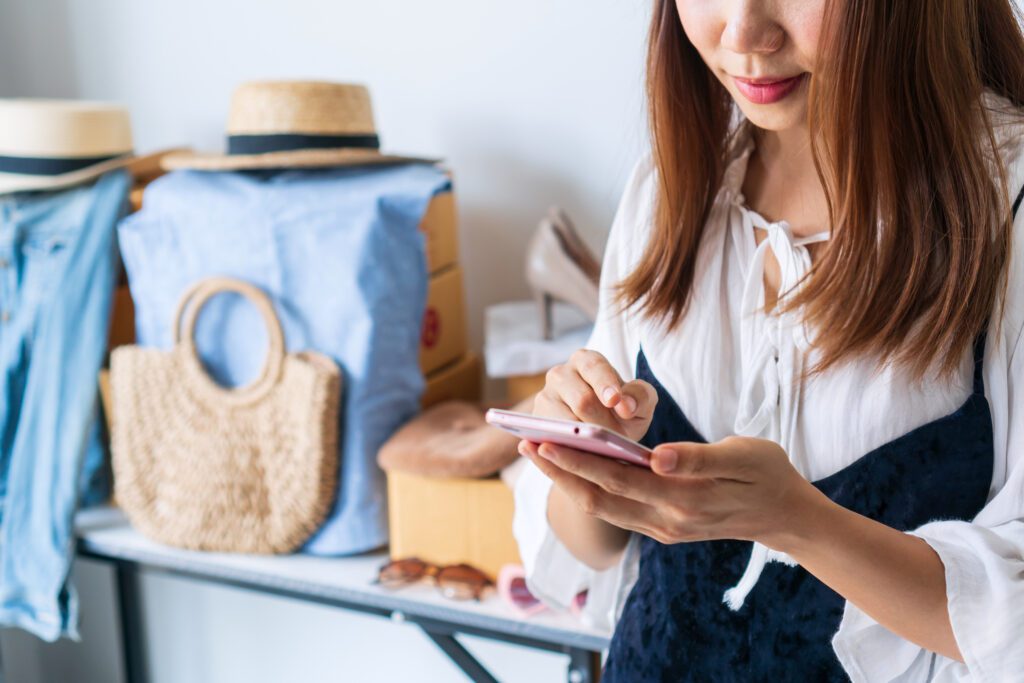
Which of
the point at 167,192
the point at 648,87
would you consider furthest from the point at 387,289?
the point at 648,87

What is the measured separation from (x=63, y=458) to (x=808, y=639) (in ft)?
3.06

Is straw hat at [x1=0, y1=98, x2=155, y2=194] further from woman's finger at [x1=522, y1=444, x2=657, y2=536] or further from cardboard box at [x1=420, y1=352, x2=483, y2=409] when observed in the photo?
woman's finger at [x1=522, y1=444, x2=657, y2=536]

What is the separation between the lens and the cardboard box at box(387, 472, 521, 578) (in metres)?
1.09

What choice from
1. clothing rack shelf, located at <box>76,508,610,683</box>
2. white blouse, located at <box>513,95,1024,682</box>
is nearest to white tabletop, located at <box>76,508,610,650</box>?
clothing rack shelf, located at <box>76,508,610,683</box>

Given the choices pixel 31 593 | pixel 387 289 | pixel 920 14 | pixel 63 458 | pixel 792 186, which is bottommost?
pixel 31 593

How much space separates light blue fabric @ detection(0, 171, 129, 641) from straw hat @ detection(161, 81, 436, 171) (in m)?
0.18

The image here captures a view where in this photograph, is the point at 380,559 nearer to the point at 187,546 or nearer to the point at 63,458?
the point at 187,546

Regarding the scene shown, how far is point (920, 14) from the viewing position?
0.62 metres

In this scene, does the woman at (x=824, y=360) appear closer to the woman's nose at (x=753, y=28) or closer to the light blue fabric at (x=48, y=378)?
the woman's nose at (x=753, y=28)

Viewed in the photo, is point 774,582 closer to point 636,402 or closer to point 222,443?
point 636,402

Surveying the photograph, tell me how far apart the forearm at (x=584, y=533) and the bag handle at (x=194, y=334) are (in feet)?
1.44

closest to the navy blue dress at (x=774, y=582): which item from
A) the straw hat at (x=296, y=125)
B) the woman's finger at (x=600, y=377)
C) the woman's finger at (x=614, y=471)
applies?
the woman's finger at (x=600, y=377)

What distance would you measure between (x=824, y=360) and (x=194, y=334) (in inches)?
31.4

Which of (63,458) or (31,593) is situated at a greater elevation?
(63,458)
